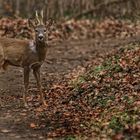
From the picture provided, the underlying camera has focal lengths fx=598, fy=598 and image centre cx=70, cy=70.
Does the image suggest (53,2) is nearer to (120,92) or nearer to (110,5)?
(110,5)

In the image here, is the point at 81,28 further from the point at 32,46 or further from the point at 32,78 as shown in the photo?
the point at 32,46

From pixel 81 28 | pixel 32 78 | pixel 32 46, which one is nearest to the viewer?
pixel 32 46

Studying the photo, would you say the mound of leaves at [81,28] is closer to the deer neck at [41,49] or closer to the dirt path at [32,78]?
the dirt path at [32,78]

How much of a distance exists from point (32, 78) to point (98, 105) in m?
4.75

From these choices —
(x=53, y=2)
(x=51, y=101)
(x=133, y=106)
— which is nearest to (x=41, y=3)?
(x=53, y=2)

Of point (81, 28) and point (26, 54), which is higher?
point (26, 54)

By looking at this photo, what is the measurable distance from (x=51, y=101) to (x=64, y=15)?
1503cm

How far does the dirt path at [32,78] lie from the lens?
10.8m

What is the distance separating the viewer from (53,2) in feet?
90.5

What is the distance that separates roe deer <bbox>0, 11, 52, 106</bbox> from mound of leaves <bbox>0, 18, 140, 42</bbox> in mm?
9159

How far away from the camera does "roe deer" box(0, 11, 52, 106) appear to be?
12852mm

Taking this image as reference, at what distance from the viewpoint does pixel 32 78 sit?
53.9ft

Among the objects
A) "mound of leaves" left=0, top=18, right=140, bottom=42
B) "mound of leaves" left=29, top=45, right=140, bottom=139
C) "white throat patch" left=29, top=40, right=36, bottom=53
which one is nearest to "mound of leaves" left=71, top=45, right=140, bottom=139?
"mound of leaves" left=29, top=45, right=140, bottom=139

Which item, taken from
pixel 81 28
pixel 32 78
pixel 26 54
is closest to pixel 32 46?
pixel 26 54
